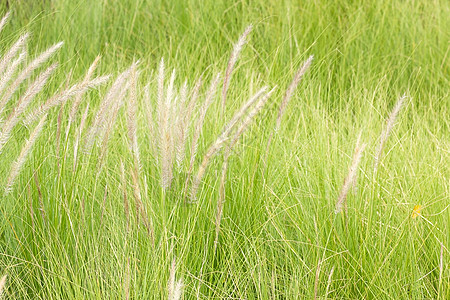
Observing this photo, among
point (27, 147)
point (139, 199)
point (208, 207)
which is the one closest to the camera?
point (139, 199)

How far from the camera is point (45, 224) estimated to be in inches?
68.9

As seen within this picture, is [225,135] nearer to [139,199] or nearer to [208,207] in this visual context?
[139,199]

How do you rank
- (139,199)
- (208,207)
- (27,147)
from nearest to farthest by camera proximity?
(139,199) → (27,147) → (208,207)

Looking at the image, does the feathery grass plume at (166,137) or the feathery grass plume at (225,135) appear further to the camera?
the feathery grass plume at (166,137)

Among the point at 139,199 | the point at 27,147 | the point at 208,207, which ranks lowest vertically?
the point at 208,207

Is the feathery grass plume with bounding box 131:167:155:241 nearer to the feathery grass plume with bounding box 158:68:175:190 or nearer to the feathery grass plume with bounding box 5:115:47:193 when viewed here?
the feathery grass plume with bounding box 158:68:175:190

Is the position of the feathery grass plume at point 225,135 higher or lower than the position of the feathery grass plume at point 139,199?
higher

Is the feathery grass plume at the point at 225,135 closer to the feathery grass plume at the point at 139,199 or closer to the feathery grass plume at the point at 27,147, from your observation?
the feathery grass plume at the point at 139,199

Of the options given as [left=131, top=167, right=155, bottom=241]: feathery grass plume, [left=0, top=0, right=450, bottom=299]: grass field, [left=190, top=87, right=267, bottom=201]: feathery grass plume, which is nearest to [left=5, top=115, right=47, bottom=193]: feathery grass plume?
[left=0, top=0, right=450, bottom=299]: grass field

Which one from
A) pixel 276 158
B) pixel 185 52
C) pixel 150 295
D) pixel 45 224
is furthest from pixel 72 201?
pixel 185 52

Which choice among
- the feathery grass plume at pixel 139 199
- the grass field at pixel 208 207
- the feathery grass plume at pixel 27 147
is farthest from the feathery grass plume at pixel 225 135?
the feathery grass plume at pixel 27 147

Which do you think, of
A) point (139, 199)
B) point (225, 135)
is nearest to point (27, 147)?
point (139, 199)

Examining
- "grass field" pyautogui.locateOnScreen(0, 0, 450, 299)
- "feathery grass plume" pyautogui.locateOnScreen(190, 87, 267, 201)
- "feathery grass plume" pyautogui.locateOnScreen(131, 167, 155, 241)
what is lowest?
"grass field" pyautogui.locateOnScreen(0, 0, 450, 299)

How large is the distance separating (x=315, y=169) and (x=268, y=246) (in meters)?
0.38
